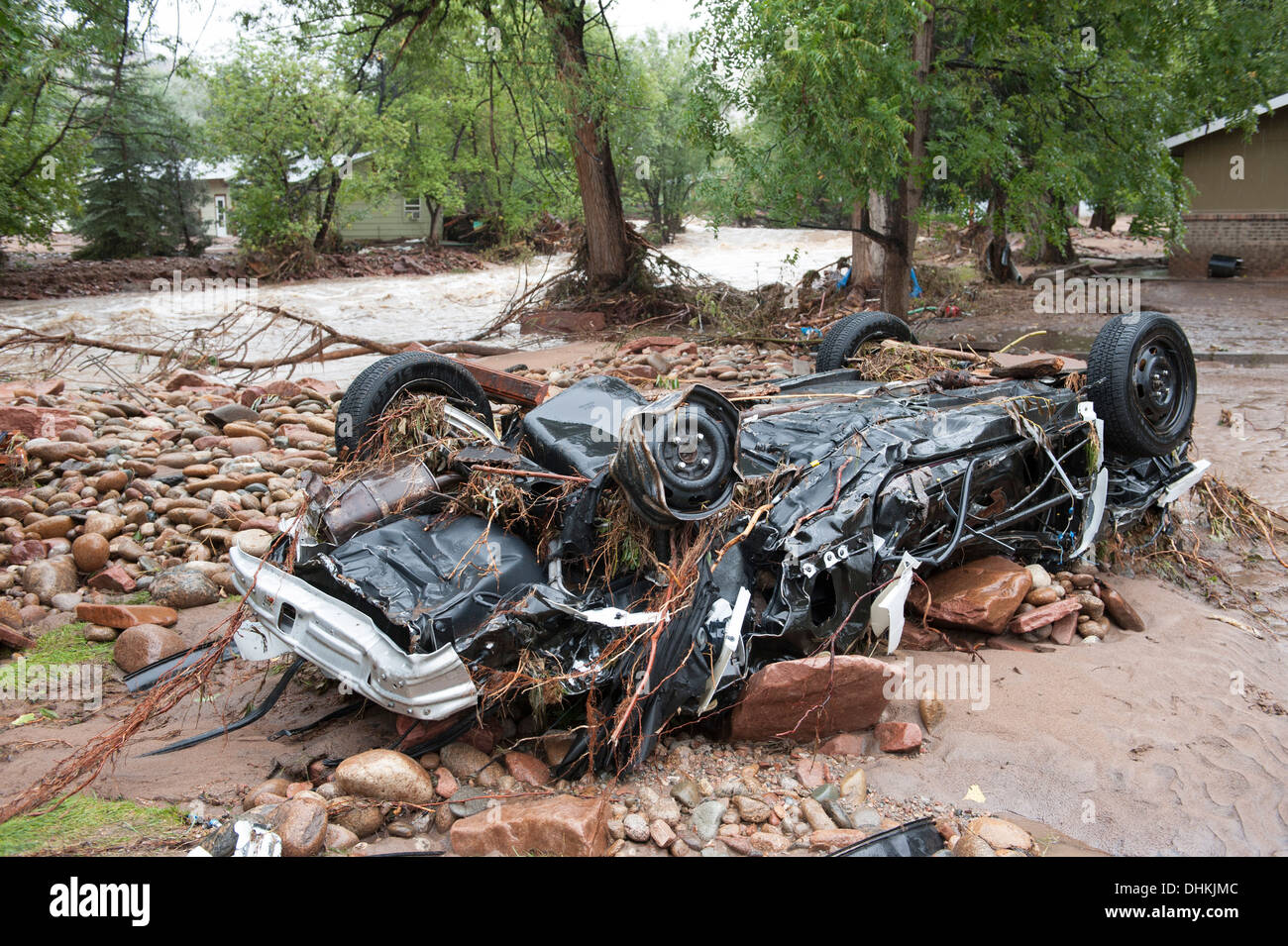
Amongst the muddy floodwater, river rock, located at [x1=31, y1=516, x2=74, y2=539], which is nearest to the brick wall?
the muddy floodwater

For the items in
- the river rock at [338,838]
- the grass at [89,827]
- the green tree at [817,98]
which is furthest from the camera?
the green tree at [817,98]

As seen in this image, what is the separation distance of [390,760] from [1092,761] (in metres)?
2.95

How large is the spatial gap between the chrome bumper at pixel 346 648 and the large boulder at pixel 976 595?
259 cm

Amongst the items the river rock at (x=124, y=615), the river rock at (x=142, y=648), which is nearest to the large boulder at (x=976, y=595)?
the river rock at (x=142, y=648)

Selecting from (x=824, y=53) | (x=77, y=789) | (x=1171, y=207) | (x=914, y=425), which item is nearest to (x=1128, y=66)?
(x=1171, y=207)

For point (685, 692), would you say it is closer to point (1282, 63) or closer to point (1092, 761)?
point (1092, 761)

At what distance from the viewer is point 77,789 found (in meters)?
3.48

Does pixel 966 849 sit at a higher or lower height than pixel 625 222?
lower

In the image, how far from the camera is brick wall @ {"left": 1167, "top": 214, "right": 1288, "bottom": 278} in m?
19.8

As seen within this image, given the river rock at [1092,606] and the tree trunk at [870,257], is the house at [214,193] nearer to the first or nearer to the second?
the tree trunk at [870,257]

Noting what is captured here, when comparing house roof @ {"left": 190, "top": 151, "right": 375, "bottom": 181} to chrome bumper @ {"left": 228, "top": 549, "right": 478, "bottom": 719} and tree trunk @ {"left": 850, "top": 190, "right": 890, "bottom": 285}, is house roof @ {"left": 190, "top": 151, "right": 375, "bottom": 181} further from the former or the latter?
chrome bumper @ {"left": 228, "top": 549, "right": 478, "bottom": 719}

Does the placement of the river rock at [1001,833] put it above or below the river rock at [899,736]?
below

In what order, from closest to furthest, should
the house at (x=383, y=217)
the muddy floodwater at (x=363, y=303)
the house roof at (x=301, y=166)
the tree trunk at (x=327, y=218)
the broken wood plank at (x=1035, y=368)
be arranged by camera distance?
the broken wood plank at (x=1035, y=368), the muddy floodwater at (x=363, y=303), the house roof at (x=301, y=166), the tree trunk at (x=327, y=218), the house at (x=383, y=217)

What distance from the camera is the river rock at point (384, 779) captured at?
3469 millimetres
